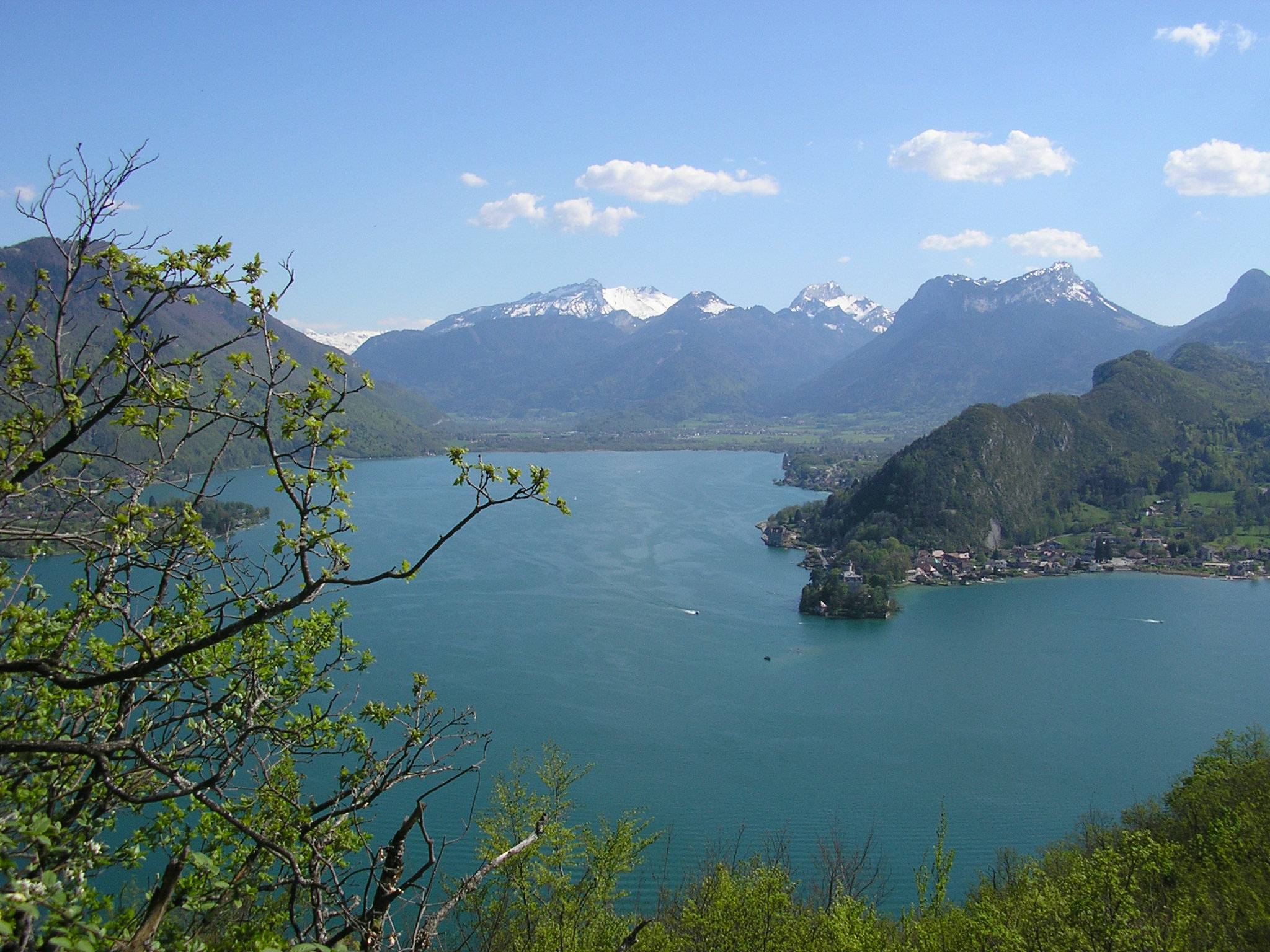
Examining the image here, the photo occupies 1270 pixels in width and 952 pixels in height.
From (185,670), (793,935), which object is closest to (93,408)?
(185,670)

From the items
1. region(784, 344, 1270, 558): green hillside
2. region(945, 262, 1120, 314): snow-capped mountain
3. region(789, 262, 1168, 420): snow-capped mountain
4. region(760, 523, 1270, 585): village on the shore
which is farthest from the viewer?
region(945, 262, 1120, 314): snow-capped mountain

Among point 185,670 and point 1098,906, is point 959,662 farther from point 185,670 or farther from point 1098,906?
point 185,670

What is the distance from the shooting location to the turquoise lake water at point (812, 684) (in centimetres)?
1298

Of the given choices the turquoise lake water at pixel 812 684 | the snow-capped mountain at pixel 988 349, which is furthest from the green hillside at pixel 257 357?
the snow-capped mountain at pixel 988 349

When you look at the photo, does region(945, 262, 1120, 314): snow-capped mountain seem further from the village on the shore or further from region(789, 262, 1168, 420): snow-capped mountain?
the village on the shore

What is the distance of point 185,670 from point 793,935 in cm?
485

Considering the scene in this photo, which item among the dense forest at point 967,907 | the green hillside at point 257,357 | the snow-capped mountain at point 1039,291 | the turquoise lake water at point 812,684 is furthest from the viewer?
the snow-capped mountain at point 1039,291

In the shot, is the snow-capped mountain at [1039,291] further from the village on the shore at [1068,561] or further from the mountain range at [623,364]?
the village on the shore at [1068,561]

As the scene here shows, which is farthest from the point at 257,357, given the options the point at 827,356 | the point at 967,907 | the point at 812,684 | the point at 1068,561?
the point at 827,356

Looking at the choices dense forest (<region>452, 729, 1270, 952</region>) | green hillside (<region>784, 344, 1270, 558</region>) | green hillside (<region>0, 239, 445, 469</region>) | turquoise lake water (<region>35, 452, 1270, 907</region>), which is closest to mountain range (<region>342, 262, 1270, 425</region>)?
green hillside (<region>784, 344, 1270, 558</region>)

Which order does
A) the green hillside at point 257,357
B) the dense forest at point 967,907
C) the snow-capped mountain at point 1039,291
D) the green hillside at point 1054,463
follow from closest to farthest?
the dense forest at point 967,907, the green hillside at point 1054,463, the green hillside at point 257,357, the snow-capped mountain at point 1039,291

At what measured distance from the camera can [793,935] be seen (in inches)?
228

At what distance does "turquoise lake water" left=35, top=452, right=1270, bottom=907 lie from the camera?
13.0 metres

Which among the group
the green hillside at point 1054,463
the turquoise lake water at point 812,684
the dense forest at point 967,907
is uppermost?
the green hillside at point 1054,463
